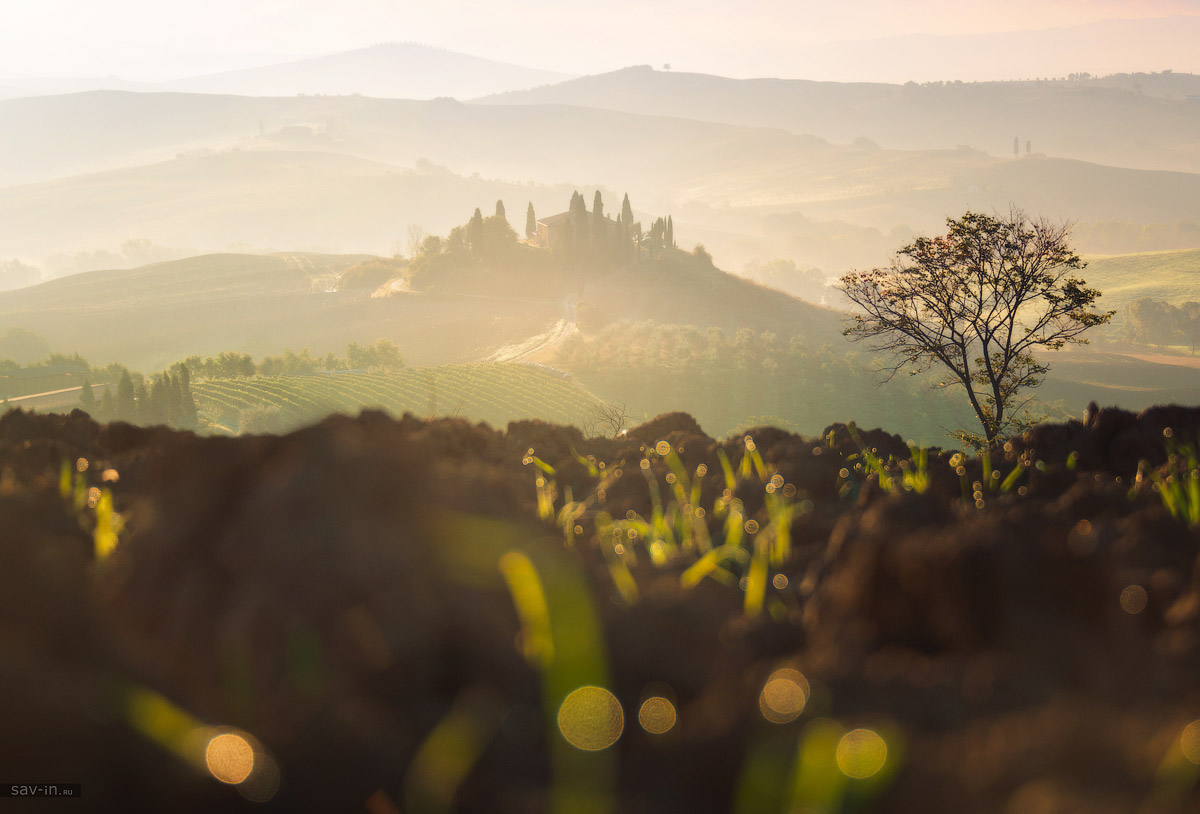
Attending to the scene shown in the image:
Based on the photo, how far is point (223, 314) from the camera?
18162 cm

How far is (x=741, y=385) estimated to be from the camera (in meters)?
113

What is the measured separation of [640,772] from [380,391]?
304 ft

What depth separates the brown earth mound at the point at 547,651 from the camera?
1.96m

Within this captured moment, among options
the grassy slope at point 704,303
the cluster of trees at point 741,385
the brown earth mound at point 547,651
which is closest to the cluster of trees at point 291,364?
the cluster of trees at point 741,385

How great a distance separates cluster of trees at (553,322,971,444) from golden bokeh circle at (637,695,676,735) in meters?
96.3

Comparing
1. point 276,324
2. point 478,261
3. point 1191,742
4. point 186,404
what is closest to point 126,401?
point 186,404

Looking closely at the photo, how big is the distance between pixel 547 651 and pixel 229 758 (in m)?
1.13

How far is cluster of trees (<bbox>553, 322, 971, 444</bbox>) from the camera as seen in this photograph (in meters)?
107

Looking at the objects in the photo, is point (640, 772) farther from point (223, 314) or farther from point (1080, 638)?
point (223, 314)

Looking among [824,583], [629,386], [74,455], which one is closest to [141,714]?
Result: [824,583]

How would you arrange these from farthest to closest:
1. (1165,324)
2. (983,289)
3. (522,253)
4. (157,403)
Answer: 1. (1165,324)
2. (522,253)
3. (157,403)
4. (983,289)

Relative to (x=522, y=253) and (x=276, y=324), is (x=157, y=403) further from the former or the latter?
(x=522, y=253)

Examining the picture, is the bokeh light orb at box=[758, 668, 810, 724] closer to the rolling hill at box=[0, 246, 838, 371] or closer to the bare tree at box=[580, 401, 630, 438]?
the bare tree at box=[580, 401, 630, 438]

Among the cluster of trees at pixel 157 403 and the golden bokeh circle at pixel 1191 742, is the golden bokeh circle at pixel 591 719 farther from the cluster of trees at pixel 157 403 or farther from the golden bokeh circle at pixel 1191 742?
the cluster of trees at pixel 157 403
